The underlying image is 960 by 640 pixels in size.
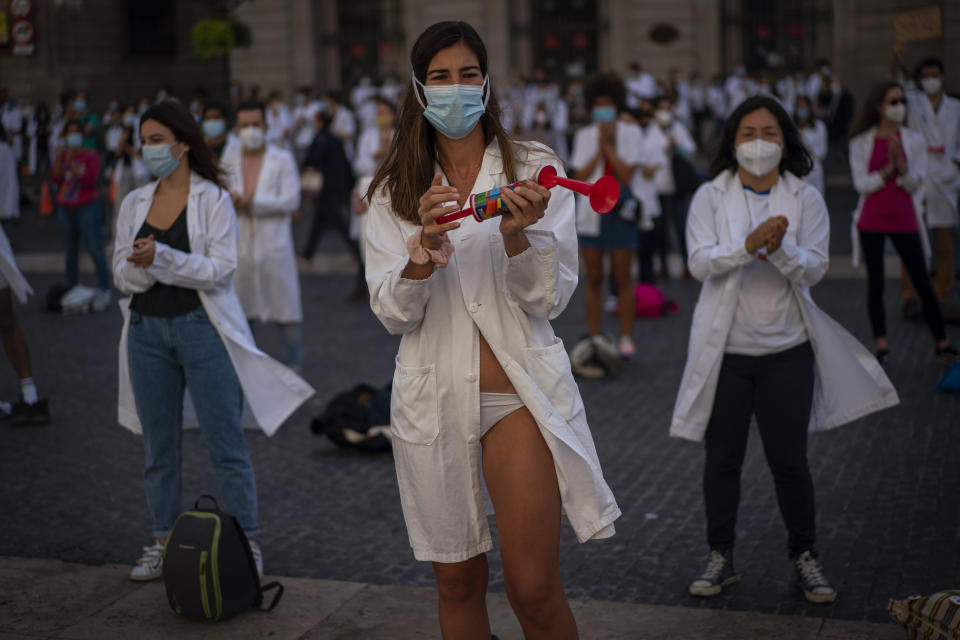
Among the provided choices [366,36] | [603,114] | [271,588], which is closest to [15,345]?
[271,588]

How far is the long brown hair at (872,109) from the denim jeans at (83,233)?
7.67 metres

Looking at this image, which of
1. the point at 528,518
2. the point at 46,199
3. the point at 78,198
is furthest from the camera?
the point at 46,199

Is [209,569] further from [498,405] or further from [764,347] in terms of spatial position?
[764,347]

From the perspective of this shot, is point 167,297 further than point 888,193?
No

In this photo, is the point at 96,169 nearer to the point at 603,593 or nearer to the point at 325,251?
the point at 325,251

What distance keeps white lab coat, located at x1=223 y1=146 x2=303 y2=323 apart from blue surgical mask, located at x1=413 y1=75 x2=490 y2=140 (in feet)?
18.3

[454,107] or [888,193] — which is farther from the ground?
[454,107]

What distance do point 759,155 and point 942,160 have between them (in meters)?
6.23

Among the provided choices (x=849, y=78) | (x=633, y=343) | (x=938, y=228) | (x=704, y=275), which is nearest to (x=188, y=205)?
(x=704, y=275)

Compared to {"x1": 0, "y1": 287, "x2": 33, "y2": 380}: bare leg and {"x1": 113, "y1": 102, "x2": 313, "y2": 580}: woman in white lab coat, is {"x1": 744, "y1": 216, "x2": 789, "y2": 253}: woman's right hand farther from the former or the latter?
{"x1": 0, "y1": 287, "x2": 33, "y2": 380}: bare leg

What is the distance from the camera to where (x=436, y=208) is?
2941mm

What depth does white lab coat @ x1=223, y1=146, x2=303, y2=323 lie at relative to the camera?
870 cm

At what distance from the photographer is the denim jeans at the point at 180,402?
4973 millimetres

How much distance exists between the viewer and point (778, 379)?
4633 millimetres
